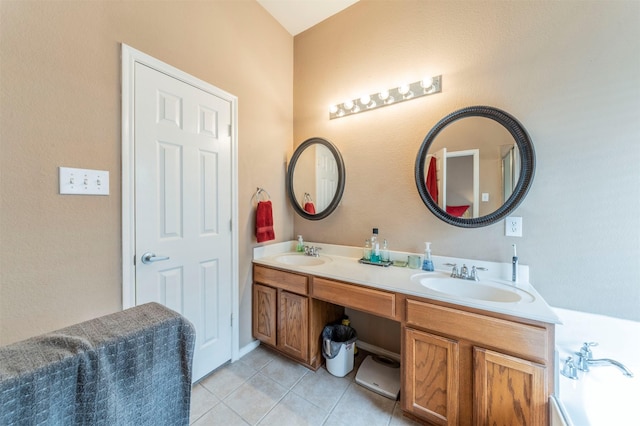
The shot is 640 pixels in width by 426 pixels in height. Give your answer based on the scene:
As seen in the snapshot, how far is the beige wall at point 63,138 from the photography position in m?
0.99

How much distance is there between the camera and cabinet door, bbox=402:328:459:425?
1.22 meters

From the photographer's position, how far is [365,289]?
1.49 m

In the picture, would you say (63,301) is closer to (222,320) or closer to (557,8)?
(222,320)

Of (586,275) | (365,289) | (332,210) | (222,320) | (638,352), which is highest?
(332,210)

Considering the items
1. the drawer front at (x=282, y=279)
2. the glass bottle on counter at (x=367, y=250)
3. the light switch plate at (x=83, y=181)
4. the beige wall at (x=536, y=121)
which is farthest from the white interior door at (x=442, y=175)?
the light switch plate at (x=83, y=181)

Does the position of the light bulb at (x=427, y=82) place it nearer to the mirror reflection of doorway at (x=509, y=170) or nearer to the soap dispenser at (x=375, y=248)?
the mirror reflection of doorway at (x=509, y=170)

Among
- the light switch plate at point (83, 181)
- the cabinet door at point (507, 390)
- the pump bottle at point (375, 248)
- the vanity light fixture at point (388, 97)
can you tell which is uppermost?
the vanity light fixture at point (388, 97)

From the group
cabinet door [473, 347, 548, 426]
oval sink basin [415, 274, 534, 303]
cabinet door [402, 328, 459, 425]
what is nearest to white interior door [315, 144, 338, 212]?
oval sink basin [415, 274, 534, 303]

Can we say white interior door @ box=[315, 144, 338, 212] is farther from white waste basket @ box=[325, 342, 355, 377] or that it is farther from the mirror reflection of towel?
white waste basket @ box=[325, 342, 355, 377]

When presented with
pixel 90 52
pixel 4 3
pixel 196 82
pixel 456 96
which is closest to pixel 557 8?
pixel 456 96

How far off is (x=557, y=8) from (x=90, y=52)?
8.24 ft

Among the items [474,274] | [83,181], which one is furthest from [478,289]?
[83,181]

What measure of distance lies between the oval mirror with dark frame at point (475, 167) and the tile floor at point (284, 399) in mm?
1303

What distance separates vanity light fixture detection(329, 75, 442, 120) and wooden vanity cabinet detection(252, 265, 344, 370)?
144 cm
